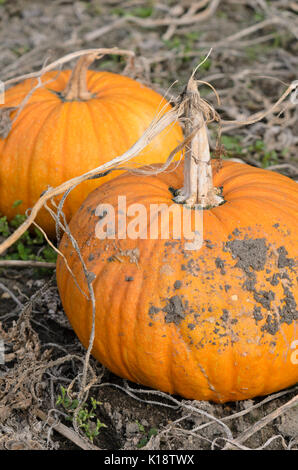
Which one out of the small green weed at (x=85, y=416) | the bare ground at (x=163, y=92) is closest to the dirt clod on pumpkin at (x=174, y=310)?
the bare ground at (x=163, y=92)

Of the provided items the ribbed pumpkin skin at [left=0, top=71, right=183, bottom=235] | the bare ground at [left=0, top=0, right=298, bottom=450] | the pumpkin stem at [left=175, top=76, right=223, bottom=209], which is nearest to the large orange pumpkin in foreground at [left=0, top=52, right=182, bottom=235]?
the ribbed pumpkin skin at [left=0, top=71, right=183, bottom=235]

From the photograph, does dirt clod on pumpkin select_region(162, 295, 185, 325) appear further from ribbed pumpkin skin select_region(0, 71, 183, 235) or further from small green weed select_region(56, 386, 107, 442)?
ribbed pumpkin skin select_region(0, 71, 183, 235)

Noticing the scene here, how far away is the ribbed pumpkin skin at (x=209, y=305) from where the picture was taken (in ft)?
8.69

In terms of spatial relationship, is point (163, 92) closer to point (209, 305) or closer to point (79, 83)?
point (79, 83)

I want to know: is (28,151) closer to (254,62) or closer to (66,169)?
(66,169)

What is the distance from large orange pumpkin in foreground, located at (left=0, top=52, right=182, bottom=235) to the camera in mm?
3797

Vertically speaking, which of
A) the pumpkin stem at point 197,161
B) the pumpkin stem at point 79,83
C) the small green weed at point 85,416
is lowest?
the small green weed at point 85,416

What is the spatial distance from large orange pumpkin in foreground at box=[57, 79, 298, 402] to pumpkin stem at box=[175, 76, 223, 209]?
0.24 feet

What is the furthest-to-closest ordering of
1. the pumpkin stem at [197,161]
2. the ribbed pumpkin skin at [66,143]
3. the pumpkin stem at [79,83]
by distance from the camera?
the pumpkin stem at [79,83], the ribbed pumpkin skin at [66,143], the pumpkin stem at [197,161]

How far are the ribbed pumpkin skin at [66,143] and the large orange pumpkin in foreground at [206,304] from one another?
96 cm

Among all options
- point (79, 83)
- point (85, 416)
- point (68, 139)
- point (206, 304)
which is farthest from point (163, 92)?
point (85, 416)

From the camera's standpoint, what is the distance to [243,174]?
3178mm

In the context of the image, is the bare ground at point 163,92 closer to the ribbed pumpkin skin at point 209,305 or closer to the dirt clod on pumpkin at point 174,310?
the ribbed pumpkin skin at point 209,305

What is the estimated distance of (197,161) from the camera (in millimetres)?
2854
